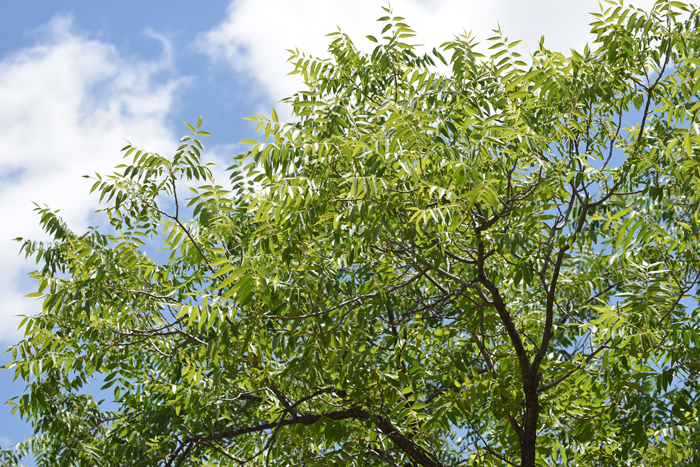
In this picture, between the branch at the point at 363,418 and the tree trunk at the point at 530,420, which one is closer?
the tree trunk at the point at 530,420

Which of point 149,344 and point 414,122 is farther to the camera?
point 149,344

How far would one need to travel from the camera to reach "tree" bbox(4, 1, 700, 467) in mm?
4527

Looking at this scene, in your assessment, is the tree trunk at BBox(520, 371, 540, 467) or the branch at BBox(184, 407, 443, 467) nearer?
the tree trunk at BBox(520, 371, 540, 467)

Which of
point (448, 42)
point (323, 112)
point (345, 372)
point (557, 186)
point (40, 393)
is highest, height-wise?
point (448, 42)

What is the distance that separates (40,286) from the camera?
18.3 ft

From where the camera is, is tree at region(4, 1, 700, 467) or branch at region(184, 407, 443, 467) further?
branch at region(184, 407, 443, 467)

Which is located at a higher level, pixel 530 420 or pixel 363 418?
pixel 530 420

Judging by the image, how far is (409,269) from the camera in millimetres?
5840

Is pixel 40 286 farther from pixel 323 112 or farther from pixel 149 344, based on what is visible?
pixel 323 112

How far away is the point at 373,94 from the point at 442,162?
315 centimetres

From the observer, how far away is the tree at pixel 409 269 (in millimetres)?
4527

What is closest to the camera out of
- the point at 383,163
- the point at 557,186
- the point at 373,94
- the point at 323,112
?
the point at 383,163

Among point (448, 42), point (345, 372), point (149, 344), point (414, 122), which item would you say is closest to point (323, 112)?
point (414, 122)

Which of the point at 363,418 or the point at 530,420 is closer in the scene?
the point at 530,420
